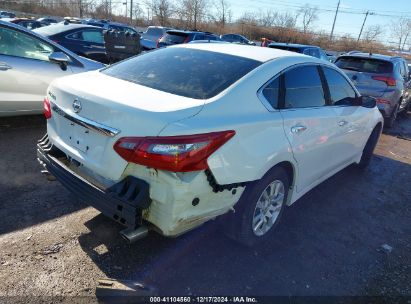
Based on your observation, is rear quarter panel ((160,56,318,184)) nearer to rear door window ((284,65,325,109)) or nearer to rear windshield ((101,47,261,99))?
rear windshield ((101,47,261,99))

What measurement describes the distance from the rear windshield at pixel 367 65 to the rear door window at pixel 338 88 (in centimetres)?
477

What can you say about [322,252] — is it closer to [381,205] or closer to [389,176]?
[381,205]

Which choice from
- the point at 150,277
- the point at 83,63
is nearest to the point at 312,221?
the point at 150,277

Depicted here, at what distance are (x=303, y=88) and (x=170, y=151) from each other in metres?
1.77

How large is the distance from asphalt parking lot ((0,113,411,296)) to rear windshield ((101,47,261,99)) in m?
1.17

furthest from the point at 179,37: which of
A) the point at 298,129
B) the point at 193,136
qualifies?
the point at 193,136

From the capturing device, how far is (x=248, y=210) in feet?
9.60

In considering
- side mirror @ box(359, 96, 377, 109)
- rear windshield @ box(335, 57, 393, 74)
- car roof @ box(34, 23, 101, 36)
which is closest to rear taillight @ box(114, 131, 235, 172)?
side mirror @ box(359, 96, 377, 109)

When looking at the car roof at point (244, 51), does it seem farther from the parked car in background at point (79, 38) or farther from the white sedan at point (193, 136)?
the parked car in background at point (79, 38)

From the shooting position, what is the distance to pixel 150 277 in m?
2.80

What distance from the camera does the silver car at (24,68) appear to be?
201 inches

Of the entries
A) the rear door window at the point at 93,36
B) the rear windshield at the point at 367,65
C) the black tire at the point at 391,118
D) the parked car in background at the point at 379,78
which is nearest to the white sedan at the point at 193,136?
the parked car in background at the point at 379,78

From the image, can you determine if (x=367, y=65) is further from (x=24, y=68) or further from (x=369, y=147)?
(x=24, y=68)

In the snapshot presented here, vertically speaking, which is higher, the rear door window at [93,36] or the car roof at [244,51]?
the car roof at [244,51]
